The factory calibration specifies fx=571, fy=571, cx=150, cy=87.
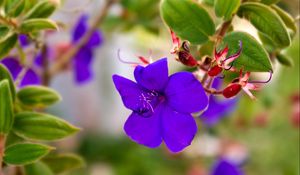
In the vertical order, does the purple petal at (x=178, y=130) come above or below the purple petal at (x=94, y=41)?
above

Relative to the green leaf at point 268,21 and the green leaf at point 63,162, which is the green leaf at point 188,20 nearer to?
the green leaf at point 268,21

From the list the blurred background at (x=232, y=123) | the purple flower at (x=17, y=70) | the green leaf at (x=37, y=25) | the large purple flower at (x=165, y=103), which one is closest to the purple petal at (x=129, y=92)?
the large purple flower at (x=165, y=103)

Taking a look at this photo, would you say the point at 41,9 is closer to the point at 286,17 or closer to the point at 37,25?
the point at 37,25

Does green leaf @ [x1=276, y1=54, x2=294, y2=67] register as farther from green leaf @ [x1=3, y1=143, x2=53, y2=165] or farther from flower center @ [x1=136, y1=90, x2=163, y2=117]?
green leaf @ [x1=3, y1=143, x2=53, y2=165]

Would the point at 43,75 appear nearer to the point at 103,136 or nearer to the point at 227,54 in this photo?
the point at 227,54

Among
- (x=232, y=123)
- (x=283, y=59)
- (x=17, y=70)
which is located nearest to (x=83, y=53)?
(x=17, y=70)
